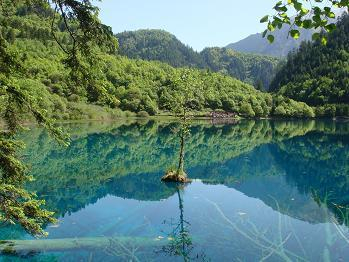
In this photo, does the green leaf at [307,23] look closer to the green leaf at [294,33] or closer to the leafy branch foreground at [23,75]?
the green leaf at [294,33]

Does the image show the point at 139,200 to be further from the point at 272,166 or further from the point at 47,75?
the point at 47,75

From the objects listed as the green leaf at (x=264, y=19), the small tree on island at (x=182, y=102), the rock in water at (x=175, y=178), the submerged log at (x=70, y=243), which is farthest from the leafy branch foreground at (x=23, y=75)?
the rock in water at (x=175, y=178)

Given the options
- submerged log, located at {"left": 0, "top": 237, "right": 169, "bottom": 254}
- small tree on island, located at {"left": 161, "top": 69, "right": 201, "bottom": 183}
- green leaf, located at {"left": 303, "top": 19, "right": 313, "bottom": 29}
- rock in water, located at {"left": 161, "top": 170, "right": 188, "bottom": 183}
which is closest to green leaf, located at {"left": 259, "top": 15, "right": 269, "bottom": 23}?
green leaf, located at {"left": 303, "top": 19, "right": 313, "bottom": 29}

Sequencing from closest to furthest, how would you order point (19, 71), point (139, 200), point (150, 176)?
1. point (19, 71)
2. point (139, 200)
3. point (150, 176)

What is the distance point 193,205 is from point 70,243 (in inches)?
495

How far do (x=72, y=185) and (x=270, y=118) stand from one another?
155m

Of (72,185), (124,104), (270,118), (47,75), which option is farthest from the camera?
(270,118)

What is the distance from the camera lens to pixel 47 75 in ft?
531

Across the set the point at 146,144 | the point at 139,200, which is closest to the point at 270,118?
the point at 146,144

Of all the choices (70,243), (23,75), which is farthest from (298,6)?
(70,243)

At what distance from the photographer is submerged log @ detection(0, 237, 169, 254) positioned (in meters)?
20.7

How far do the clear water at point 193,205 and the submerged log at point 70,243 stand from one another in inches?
3.5

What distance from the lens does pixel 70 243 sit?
21.9 m

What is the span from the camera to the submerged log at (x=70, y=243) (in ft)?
67.8
